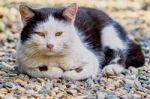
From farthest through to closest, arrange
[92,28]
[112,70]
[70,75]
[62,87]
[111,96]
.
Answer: [92,28] < [112,70] < [70,75] < [62,87] < [111,96]

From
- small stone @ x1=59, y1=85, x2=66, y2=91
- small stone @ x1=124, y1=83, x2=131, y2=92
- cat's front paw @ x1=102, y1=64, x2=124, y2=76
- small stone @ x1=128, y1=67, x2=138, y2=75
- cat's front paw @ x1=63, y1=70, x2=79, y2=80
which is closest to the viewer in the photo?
small stone @ x1=59, y1=85, x2=66, y2=91

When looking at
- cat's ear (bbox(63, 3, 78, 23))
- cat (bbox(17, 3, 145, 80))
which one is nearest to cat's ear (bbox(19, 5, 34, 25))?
cat (bbox(17, 3, 145, 80))

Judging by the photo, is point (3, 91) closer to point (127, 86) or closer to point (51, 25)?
point (51, 25)

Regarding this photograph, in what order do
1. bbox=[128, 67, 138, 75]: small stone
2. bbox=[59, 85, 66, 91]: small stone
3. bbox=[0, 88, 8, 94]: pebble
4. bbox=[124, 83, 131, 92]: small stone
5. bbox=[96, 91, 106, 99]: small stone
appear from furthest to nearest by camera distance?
bbox=[128, 67, 138, 75]: small stone
bbox=[124, 83, 131, 92]: small stone
bbox=[59, 85, 66, 91]: small stone
bbox=[0, 88, 8, 94]: pebble
bbox=[96, 91, 106, 99]: small stone

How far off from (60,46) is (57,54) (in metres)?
0.15

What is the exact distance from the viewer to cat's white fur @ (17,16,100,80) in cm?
460

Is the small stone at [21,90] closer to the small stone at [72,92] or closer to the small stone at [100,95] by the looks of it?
the small stone at [72,92]

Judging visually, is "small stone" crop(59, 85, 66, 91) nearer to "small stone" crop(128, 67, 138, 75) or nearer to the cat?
the cat

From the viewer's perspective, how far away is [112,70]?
5.16 metres

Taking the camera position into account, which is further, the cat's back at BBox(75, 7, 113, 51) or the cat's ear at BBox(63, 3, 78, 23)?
the cat's back at BBox(75, 7, 113, 51)

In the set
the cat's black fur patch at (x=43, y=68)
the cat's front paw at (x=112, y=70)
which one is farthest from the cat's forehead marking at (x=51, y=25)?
the cat's front paw at (x=112, y=70)

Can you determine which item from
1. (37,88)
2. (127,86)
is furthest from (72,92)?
(127,86)

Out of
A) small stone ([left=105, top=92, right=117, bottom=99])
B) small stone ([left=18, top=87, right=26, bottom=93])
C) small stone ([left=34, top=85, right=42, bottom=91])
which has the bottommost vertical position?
small stone ([left=105, top=92, right=117, bottom=99])

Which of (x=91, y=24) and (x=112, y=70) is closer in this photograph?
(x=112, y=70)
